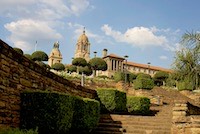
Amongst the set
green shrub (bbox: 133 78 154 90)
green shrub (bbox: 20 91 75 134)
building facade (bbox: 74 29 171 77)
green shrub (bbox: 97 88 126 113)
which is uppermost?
building facade (bbox: 74 29 171 77)

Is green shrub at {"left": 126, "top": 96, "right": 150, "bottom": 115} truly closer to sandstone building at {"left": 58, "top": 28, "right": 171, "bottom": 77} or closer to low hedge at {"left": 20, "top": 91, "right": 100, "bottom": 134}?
low hedge at {"left": 20, "top": 91, "right": 100, "bottom": 134}

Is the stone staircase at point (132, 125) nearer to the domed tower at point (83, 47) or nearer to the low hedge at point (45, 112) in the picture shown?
the low hedge at point (45, 112)

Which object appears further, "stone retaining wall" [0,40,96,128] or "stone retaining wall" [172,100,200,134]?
"stone retaining wall" [172,100,200,134]

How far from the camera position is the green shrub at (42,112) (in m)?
8.54

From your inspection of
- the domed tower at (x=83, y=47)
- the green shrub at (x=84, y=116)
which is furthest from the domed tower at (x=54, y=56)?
the green shrub at (x=84, y=116)

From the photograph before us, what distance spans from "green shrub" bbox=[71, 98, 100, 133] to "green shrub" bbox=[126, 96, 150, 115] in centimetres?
646

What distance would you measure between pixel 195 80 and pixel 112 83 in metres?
12.7

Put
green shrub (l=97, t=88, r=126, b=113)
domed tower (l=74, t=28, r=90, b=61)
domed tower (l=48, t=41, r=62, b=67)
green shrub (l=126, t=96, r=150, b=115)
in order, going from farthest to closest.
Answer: domed tower (l=74, t=28, r=90, b=61)
domed tower (l=48, t=41, r=62, b=67)
green shrub (l=126, t=96, r=150, b=115)
green shrub (l=97, t=88, r=126, b=113)

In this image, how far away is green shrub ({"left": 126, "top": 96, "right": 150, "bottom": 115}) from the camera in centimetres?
1830

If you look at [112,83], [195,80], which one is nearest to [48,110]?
[195,80]

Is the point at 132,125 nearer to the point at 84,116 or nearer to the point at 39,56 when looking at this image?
the point at 84,116

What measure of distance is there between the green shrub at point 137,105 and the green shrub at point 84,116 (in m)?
6.46

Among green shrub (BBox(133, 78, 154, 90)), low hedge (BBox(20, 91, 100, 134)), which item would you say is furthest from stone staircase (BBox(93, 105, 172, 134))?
green shrub (BBox(133, 78, 154, 90))

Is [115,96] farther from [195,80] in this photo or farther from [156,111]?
[195,80]
